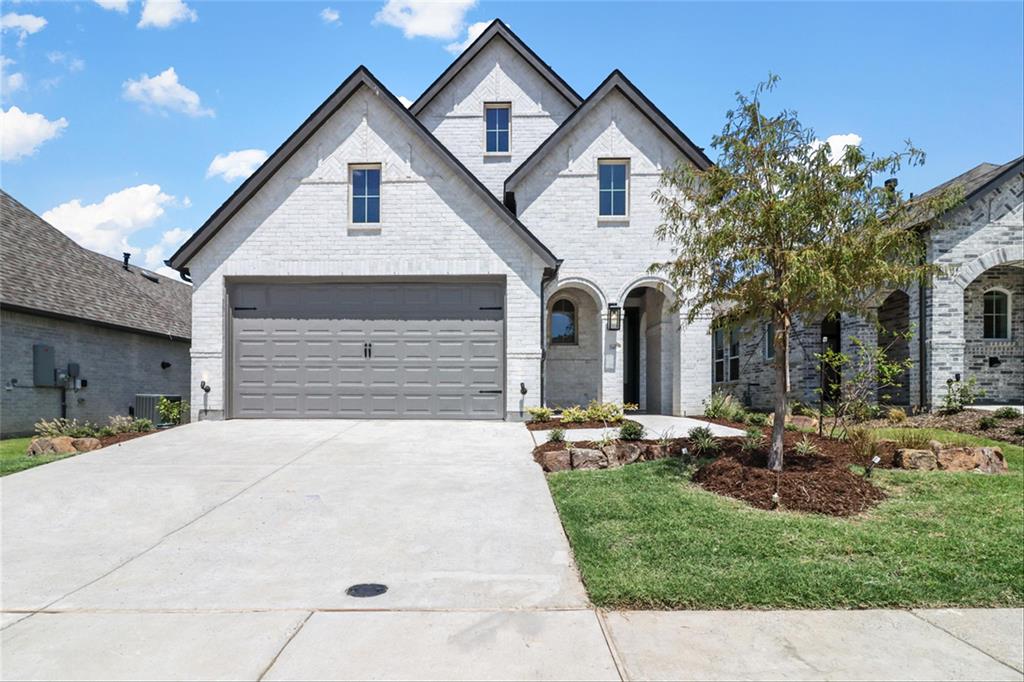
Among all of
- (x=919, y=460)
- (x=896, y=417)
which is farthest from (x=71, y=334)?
(x=896, y=417)

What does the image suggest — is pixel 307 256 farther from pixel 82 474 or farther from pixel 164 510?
pixel 164 510

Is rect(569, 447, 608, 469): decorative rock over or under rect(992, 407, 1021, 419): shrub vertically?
under

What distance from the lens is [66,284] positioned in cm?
1820

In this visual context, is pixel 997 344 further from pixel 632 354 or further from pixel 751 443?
pixel 751 443

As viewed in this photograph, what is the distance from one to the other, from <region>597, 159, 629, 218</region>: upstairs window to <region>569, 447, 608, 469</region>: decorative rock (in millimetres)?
8639

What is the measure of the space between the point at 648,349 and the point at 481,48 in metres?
10.5

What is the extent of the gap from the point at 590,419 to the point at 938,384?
9656 mm

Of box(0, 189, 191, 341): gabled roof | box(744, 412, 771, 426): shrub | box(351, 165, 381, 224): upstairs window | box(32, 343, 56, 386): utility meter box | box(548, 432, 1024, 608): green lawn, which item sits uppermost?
box(351, 165, 381, 224): upstairs window

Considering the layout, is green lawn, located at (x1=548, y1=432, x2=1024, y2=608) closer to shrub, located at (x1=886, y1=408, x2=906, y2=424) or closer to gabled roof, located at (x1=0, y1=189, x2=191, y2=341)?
shrub, located at (x1=886, y1=408, x2=906, y2=424)

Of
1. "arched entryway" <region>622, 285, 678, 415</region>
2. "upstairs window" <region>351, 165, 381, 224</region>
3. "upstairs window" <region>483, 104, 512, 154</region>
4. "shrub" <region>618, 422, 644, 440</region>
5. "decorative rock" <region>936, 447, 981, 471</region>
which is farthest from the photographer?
"upstairs window" <region>483, 104, 512, 154</region>

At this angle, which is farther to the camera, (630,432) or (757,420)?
(757,420)

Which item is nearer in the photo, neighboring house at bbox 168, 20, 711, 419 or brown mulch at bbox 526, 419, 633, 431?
brown mulch at bbox 526, 419, 633, 431

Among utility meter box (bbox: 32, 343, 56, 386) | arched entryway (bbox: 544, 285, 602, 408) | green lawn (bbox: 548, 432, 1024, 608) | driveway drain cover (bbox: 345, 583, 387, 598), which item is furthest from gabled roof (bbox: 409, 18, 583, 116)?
driveway drain cover (bbox: 345, 583, 387, 598)

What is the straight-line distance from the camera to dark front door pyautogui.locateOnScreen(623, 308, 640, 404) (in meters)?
18.5
